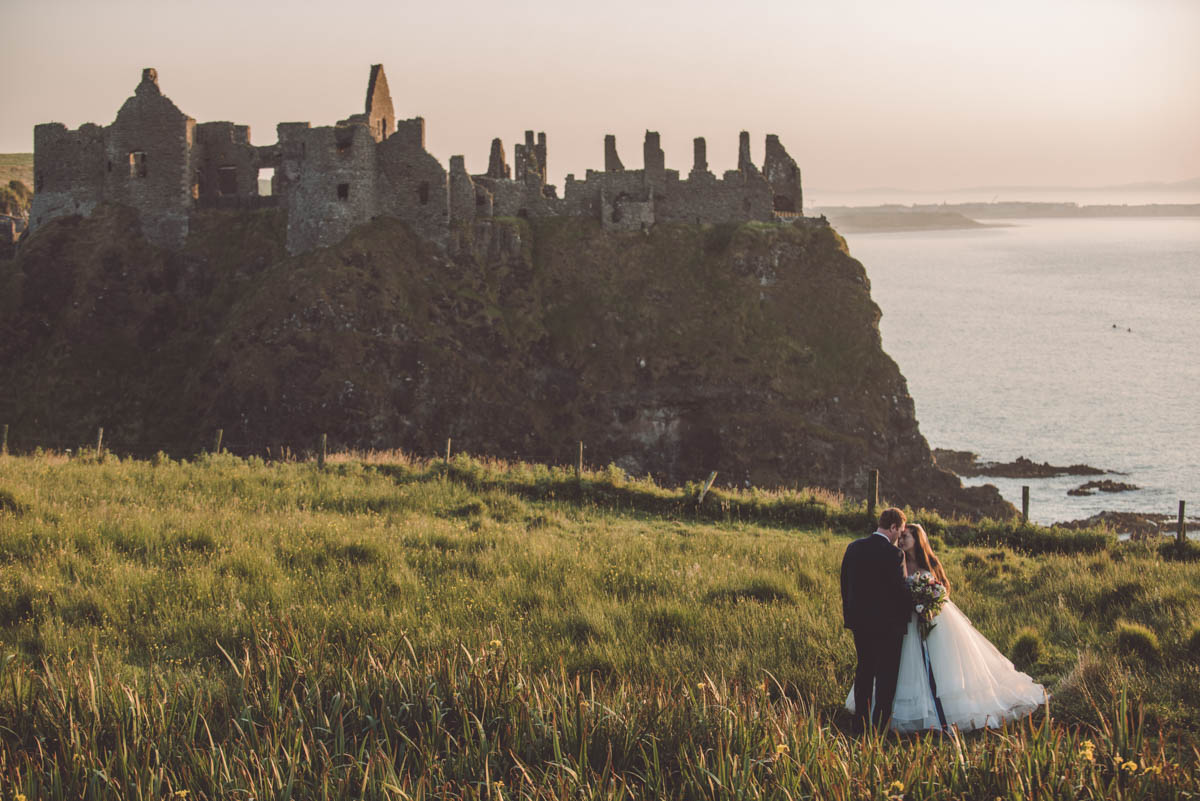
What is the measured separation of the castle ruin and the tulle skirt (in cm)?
4042

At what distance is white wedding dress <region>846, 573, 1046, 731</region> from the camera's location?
9.15 metres

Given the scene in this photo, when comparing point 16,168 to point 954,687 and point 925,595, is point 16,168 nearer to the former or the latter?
point 925,595

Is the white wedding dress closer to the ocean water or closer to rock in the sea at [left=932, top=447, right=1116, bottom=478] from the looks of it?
the ocean water

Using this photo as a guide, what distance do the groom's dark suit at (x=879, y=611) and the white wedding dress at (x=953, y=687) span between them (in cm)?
17

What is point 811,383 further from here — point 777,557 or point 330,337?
point 777,557

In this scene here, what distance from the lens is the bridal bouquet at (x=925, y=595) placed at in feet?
30.2

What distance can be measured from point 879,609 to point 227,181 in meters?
48.8

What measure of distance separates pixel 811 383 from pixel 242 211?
95.4 ft

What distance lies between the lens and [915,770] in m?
6.83

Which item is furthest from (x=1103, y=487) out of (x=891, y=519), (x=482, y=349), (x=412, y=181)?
(x=891, y=519)

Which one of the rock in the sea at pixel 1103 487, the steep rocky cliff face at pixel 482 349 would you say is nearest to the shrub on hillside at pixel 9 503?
the steep rocky cliff face at pixel 482 349

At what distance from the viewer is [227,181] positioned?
50781mm

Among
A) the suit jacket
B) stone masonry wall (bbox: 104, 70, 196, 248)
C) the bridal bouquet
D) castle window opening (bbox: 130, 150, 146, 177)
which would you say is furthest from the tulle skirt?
castle window opening (bbox: 130, 150, 146, 177)

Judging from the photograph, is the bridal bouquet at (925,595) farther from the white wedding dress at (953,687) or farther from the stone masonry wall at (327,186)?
the stone masonry wall at (327,186)
